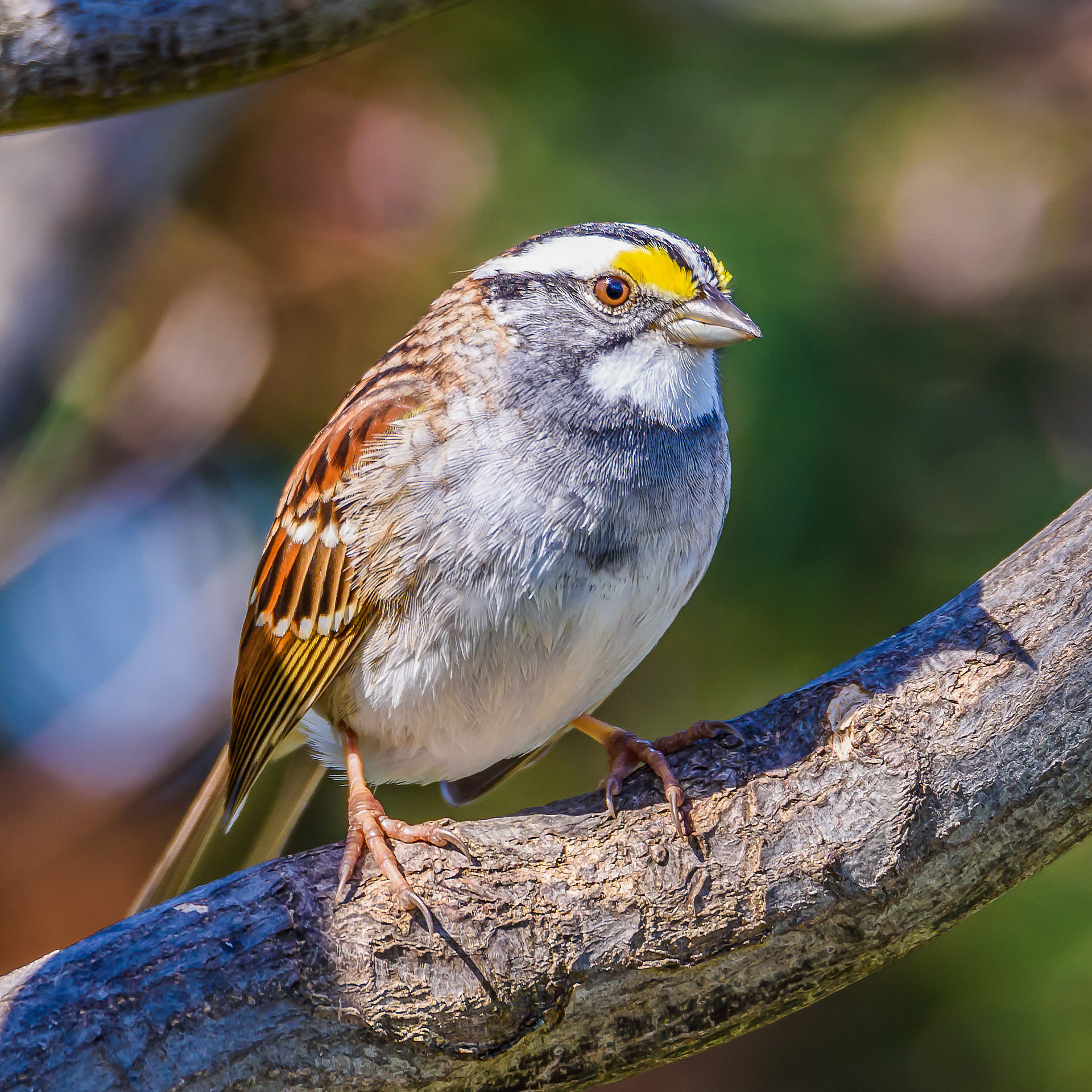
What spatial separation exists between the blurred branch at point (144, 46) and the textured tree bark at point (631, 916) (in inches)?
34.3

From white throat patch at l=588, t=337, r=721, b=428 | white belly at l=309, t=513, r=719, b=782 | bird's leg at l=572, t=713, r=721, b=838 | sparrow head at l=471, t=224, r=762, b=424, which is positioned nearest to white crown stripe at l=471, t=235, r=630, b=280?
sparrow head at l=471, t=224, r=762, b=424

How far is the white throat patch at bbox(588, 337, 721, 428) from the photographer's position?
1642 millimetres

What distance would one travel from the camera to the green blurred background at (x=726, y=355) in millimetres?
2697

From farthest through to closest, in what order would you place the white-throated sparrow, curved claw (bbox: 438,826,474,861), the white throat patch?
1. the white throat patch
2. the white-throated sparrow
3. curved claw (bbox: 438,826,474,861)

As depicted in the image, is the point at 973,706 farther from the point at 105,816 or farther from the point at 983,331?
the point at 105,816

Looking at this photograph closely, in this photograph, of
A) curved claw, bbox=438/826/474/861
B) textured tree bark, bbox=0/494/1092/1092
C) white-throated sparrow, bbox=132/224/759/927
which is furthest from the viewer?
white-throated sparrow, bbox=132/224/759/927

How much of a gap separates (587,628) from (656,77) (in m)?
2.15

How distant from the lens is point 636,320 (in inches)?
64.8

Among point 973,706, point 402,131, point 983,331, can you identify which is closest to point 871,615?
point 983,331

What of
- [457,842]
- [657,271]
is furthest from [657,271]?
[457,842]

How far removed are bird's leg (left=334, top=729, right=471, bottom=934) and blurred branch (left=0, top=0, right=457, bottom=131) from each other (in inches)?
34.0

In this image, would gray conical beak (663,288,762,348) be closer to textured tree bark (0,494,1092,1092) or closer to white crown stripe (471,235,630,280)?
white crown stripe (471,235,630,280)

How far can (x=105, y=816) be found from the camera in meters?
2.86

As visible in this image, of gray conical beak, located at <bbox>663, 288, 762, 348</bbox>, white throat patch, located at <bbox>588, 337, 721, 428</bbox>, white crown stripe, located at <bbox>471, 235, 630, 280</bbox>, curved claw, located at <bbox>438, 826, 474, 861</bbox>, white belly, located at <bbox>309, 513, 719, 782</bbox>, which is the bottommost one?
curved claw, located at <bbox>438, 826, 474, 861</bbox>
